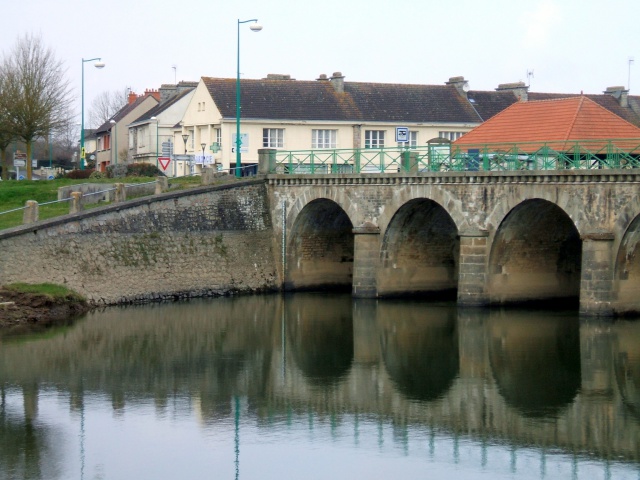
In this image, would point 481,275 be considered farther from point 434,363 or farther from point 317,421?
point 317,421

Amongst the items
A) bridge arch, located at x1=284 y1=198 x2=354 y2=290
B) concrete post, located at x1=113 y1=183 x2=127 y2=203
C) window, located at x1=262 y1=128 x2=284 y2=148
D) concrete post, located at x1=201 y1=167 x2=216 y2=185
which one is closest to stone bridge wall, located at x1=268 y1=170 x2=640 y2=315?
bridge arch, located at x1=284 y1=198 x2=354 y2=290

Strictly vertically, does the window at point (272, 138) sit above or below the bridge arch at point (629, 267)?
above

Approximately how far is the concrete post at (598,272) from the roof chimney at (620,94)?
3519 cm

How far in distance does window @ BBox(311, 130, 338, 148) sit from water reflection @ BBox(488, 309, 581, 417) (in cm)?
2133

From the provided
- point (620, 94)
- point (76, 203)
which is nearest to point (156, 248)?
point (76, 203)

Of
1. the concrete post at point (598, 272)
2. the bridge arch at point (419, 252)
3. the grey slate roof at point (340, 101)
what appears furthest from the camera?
the grey slate roof at point (340, 101)

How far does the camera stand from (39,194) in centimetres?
5725

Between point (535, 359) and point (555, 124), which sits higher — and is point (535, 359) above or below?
below

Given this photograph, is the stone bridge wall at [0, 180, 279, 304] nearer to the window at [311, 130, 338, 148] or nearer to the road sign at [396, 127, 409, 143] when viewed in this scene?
the road sign at [396, 127, 409, 143]

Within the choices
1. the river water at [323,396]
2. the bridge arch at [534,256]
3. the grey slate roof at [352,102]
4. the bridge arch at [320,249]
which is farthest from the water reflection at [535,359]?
the grey slate roof at [352,102]

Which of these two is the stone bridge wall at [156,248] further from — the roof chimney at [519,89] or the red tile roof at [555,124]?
the roof chimney at [519,89]

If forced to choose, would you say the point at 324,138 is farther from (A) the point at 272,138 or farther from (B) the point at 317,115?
(A) the point at 272,138

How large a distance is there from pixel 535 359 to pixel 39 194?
94.8 ft

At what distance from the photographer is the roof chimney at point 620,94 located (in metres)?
75.4
